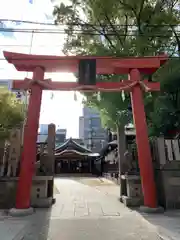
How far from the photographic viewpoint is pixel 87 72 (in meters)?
7.86

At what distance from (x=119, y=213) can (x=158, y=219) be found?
1348mm

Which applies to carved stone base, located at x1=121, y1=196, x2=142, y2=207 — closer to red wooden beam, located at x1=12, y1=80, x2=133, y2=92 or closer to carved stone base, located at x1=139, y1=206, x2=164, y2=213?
carved stone base, located at x1=139, y1=206, x2=164, y2=213

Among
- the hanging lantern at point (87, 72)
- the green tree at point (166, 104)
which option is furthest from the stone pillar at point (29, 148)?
the green tree at point (166, 104)

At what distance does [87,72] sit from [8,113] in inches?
145

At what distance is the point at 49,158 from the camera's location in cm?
914

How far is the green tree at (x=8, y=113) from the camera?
808 cm

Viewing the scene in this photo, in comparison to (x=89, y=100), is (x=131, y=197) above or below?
below

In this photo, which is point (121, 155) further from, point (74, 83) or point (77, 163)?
point (77, 163)

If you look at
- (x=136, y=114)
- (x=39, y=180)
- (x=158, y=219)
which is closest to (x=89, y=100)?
(x=136, y=114)

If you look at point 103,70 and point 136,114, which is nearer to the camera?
point 136,114

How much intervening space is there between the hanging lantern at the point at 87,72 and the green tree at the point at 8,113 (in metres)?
3.16

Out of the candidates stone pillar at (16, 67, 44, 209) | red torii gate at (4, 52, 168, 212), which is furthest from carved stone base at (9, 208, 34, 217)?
red torii gate at (4, 52, 168, 212)

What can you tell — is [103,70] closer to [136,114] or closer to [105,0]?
[136,114]

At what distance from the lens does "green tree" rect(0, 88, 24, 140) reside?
8.08 meters
